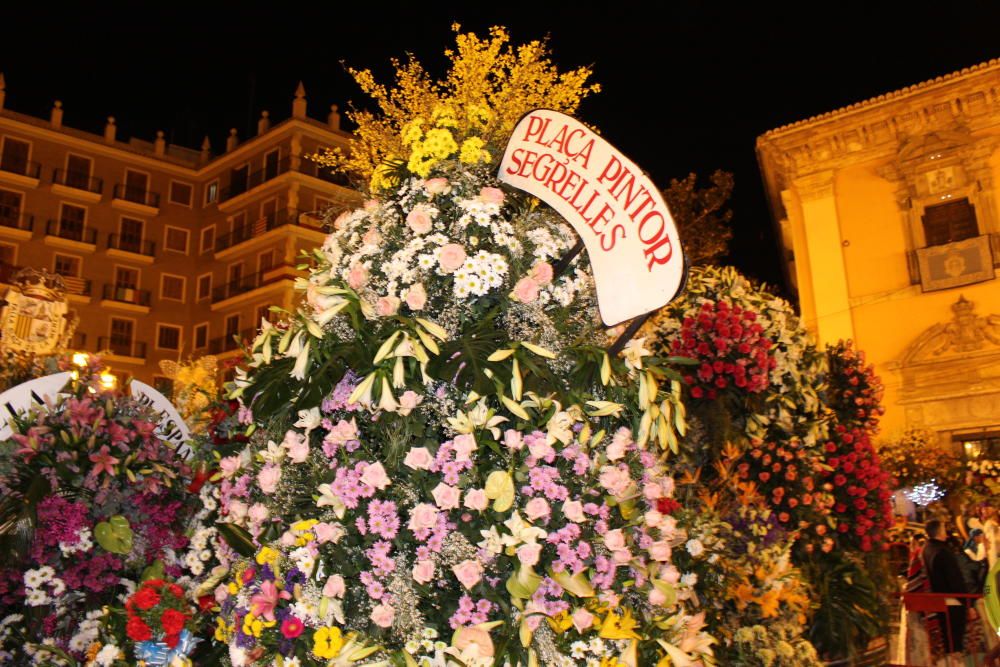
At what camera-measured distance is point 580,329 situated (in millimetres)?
3371

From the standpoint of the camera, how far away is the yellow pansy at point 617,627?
280 cm

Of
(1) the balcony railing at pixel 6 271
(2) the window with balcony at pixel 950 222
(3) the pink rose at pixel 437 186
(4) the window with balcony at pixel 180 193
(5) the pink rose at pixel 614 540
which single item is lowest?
(5) the pink rose at pixel 614 540

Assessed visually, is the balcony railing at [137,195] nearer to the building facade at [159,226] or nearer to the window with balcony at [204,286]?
the building facade at [159,226]

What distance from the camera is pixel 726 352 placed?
5.37m

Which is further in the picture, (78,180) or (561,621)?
(78,180)

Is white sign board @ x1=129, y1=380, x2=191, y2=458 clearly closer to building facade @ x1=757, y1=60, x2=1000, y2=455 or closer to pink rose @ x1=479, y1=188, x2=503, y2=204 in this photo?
pink rose @ x1=479, y1=188, x2=503, y2=204

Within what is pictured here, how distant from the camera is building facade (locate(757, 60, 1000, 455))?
16438 mm

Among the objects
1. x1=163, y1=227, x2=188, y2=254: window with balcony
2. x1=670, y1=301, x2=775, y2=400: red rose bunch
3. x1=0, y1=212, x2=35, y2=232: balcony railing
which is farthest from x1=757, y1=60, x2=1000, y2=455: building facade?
x1=0, y1=212, x2=35, y2=232: balcony railing

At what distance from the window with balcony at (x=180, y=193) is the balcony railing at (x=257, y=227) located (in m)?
2.75

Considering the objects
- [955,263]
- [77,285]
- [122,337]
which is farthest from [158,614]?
[122,337]

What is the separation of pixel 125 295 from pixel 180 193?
18.9 ft

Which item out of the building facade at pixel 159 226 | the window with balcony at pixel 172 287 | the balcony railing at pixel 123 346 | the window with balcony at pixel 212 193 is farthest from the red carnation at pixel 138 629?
the window with balcony at pixel 212 193

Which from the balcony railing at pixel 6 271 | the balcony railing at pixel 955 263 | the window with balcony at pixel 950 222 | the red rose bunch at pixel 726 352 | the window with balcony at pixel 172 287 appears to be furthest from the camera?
the window with balcony at pixel 172 287

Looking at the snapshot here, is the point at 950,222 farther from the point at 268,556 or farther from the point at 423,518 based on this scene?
the point at 268,556
